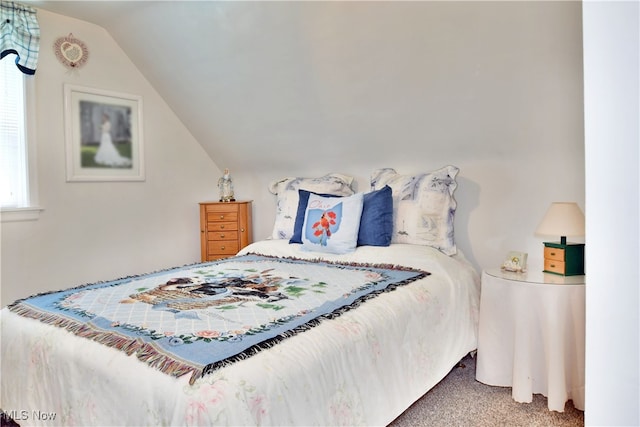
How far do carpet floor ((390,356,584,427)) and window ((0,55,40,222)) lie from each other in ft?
8.78

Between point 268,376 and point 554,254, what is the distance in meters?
1.56

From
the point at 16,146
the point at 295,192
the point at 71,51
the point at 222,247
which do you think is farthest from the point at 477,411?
the point at 71,51

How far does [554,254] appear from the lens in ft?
6.69

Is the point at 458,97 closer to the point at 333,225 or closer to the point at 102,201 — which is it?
the point at 333,225

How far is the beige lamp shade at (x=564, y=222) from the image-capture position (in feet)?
6.40

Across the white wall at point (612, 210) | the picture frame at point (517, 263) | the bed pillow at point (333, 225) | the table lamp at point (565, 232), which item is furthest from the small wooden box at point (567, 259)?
the white wall at point (612, 210)

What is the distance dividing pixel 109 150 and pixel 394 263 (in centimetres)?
234

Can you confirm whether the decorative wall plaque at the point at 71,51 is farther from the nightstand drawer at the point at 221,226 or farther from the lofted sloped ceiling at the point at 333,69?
the nightstand drawer at the point at 221,226

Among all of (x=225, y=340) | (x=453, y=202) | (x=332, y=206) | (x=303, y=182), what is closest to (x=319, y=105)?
(x=303, y=182)

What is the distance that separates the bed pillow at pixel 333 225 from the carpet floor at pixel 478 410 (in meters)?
0.90

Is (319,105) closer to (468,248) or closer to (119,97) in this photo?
(468,248)

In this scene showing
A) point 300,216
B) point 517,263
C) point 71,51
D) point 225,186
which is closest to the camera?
point 517,263

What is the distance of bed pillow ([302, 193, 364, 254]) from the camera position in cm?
250

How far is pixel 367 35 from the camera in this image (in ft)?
7.77
